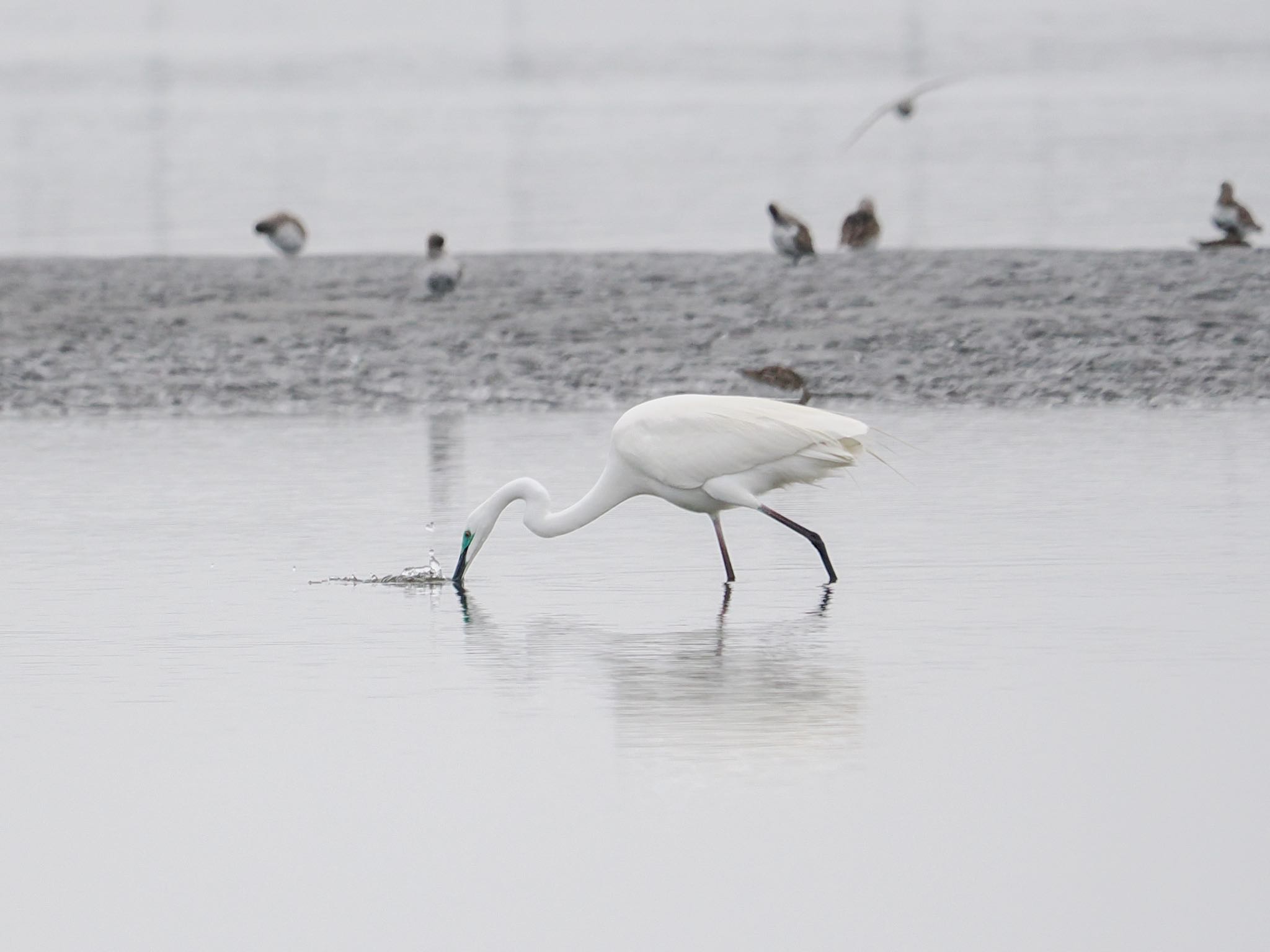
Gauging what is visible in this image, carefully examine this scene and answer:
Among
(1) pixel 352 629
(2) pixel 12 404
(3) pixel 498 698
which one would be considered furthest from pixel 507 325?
(3) pixel 498 698

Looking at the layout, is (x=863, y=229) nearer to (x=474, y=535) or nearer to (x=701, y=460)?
(x=701, y=460)

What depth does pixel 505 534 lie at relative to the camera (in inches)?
500

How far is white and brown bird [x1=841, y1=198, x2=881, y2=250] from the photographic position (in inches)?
1122

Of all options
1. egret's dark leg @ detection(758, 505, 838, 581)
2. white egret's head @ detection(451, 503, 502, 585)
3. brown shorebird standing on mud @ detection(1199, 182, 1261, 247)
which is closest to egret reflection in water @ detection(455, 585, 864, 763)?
egret's dark leg @ detection(758, 505, 838, 581)

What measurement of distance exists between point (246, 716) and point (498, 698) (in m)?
0.82

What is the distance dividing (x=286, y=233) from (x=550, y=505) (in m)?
19.5

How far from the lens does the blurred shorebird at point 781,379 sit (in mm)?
19562

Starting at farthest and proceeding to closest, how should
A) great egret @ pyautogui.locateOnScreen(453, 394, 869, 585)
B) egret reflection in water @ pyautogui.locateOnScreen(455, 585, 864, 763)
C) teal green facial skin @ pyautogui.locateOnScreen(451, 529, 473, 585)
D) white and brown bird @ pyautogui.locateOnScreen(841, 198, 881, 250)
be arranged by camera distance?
1. white and brown bird @ pyautogui.locateOnScreen(841, 198, 881, 250)
2. great egret @ pyautogui.locateOnScreen(453, 394, 869, 585)
3. teal green facial skin @ pyautogui.locateOnScreen(451, 529, 473, 585)
4. egret reflection in water @ pyautogui.locateOnScreen(455, 585, 864, 763)

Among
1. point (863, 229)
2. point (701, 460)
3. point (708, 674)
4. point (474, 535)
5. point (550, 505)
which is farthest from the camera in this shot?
point (863, 229)

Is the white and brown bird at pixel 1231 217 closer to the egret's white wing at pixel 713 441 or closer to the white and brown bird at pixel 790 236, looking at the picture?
the white and brown bird at pixel 790 236

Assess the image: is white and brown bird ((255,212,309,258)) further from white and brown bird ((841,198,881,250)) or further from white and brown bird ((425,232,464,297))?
white and brown bird ((841,198,881,250))

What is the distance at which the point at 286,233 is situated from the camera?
30.0 m

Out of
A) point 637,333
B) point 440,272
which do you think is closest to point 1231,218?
point 637,333

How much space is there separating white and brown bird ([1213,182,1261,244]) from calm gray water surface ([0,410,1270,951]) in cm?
1560
